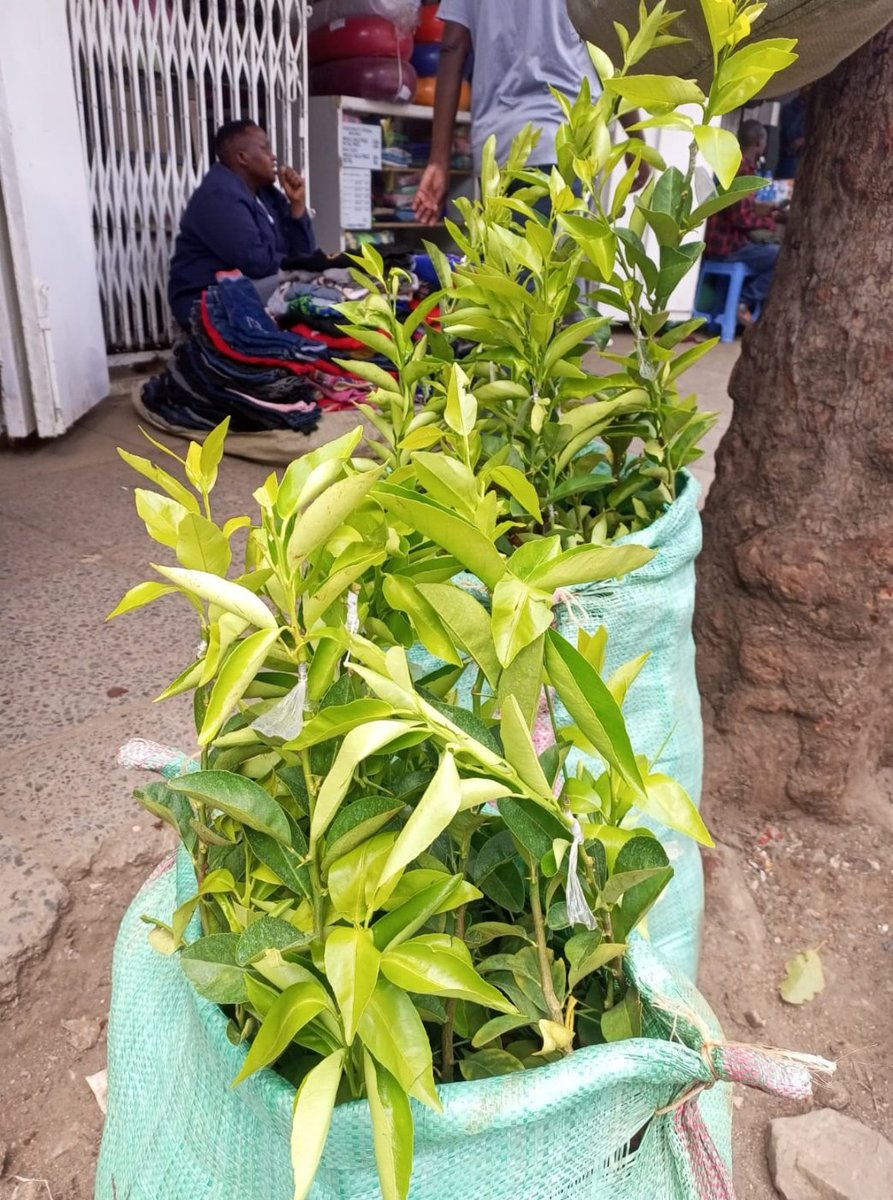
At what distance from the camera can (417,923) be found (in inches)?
23.1

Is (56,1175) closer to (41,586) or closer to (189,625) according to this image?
(189,625)

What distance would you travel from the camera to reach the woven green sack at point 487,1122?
0.60 m

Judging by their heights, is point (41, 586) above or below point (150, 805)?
below

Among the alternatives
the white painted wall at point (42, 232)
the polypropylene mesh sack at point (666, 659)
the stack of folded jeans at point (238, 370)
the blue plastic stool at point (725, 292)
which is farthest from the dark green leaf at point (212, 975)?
the blue plastic stool at point (725, 292)

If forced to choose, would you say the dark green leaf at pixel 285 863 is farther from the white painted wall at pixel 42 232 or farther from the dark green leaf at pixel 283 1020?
the white painted wall at pixel 42 232

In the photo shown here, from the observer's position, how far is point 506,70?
105 inches

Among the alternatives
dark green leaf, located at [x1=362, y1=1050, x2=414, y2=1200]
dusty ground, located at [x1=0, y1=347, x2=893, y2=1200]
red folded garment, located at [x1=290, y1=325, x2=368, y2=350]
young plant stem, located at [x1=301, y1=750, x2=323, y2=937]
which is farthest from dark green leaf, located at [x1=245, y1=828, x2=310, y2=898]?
red folded garment, located at [x1=290, y1=325, x2=368, y2=350]

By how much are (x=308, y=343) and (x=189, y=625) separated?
69.6 inches

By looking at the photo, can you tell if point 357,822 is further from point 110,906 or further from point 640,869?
point 110,906

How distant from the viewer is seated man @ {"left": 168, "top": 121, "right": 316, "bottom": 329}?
393 centimetres

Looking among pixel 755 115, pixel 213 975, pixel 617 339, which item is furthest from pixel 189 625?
pixel 755 115

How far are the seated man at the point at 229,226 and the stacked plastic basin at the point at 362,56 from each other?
3.36 ft

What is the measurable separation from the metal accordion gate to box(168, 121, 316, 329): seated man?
1.10 ft

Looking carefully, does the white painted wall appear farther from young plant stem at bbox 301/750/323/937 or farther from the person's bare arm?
young plant stem at bbox 301/750/323/937
